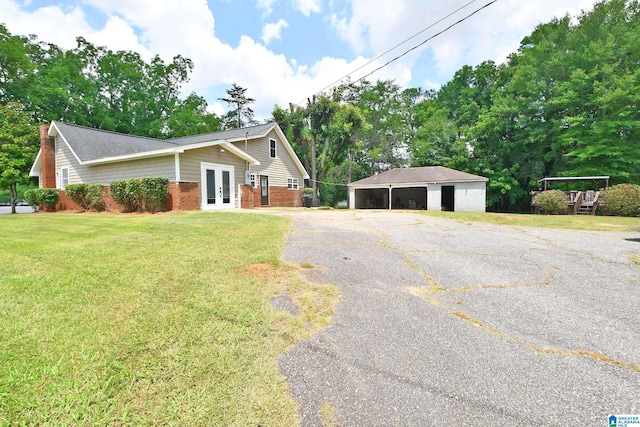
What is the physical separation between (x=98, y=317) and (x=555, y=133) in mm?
31904

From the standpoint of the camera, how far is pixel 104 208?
13.4 m

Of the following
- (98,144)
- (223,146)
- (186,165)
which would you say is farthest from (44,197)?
(223,146)

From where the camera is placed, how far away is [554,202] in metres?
17.3

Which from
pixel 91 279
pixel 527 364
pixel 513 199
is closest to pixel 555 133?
pixel 513 199

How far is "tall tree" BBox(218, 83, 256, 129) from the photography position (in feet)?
135

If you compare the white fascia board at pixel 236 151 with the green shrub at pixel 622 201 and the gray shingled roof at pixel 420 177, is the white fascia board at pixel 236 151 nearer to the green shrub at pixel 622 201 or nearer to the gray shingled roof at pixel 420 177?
the gray shingled roof at pixel 420 177

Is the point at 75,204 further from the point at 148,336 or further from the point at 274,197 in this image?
the point at 148,336

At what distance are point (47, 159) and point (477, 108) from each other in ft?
125

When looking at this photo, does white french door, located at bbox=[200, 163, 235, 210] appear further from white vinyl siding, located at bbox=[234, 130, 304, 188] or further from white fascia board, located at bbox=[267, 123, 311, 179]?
white fascia board, located at bbox=[267, 123, 311, 179]

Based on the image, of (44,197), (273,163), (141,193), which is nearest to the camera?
(141,193)

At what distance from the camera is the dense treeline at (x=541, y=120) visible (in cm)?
2062

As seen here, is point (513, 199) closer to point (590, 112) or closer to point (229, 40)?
point (590, 112)

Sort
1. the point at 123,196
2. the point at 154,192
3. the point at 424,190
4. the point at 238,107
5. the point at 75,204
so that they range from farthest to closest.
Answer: the point at 238,107 → the point at 424,190 → the point at 75,204 → the point at 123,196 → the point at 154,192

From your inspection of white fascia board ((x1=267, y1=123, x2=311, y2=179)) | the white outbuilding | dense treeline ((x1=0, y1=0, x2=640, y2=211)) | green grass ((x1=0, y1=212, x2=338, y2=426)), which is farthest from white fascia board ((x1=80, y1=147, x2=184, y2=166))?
the white outbuilding
